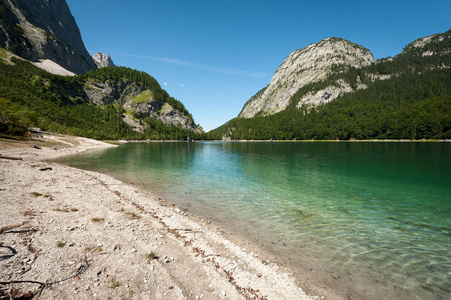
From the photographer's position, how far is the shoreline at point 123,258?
6.03 m

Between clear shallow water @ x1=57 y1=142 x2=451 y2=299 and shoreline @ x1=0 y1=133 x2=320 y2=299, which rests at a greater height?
shoreline @ x1=0 y1=133 x2=320 y2=299

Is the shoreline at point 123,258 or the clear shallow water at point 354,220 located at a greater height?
the shoreline at point 123,258

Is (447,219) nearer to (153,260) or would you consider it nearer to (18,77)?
(153,260)

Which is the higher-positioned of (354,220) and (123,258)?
(123,258)

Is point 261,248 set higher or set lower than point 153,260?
lower

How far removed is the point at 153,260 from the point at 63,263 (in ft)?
10.4

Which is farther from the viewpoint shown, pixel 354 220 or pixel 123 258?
pixel 354 220

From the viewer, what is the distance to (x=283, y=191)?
2270 centimetres

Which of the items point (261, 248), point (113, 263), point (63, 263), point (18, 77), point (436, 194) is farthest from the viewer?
point (18, 77)

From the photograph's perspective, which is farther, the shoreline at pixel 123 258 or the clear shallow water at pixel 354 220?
the clear shallow water at pixel 354 220

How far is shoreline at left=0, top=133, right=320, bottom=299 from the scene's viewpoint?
6.03 metres

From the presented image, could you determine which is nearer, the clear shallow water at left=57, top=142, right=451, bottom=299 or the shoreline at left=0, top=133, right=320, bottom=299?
the shoreline at left=0, top=133, right=320, bottom=299

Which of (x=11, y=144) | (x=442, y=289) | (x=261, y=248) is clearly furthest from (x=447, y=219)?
(x=11, y=144)

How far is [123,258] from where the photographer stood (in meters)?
7.83
